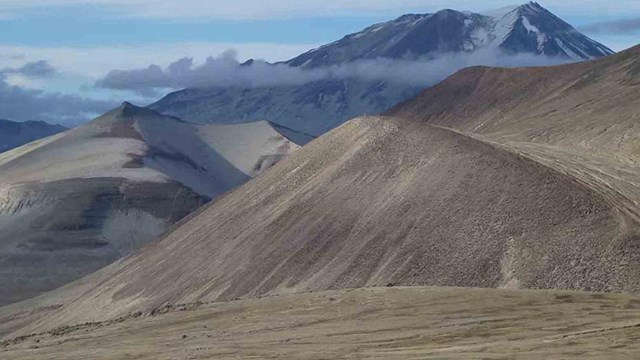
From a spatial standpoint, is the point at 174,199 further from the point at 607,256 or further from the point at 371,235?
the point at 607,256

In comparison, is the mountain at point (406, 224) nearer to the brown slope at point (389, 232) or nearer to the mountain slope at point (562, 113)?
the brown slope at point (389, 232)

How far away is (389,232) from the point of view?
3273 inches

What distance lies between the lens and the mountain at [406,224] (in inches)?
2938

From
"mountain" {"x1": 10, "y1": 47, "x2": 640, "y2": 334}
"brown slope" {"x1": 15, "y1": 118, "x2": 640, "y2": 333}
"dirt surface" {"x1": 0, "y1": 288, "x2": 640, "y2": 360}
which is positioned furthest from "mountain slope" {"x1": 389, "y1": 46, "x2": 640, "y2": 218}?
"dirt surface" {"x1": 0, "y1": 288, "x2": 640, "y2": 360}

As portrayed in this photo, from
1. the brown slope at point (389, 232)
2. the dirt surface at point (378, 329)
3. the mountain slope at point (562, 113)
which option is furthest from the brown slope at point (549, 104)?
the dirt surface at point (378, 329)

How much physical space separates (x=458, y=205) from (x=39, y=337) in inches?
1004

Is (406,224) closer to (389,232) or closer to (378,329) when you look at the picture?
(389,232)

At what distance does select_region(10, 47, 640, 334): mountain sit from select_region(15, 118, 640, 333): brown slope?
12 centimetres

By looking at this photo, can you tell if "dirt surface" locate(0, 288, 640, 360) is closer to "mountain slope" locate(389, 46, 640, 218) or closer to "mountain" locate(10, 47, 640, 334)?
"mountain" locate(10, 47, 640, 334)

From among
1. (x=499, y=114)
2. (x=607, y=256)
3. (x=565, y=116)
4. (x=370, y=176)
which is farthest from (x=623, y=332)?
(x=499, y=114)

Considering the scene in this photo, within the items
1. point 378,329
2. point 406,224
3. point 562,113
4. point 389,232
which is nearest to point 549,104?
point 562,113

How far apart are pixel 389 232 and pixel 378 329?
18701 millimetres

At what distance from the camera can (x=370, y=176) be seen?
93.1m

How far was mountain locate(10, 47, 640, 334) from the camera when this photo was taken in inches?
2938
